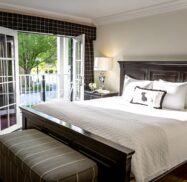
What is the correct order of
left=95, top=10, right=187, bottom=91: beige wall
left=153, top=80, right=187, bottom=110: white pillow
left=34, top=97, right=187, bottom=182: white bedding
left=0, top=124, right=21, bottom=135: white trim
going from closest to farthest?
1. left=34, top=97, right=187, bottom=182: white bedding
2. left=153, top=80, right=187, bottom=110: white pillow
3. left=95, top=10, right=187, bottom=91: beige wall
4. left=0, top=124, right=21, bottom=135: white trim

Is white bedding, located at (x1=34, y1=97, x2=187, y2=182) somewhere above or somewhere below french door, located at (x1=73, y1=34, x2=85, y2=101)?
below

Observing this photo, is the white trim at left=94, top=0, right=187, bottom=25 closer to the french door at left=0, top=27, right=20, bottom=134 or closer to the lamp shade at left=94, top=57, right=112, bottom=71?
the lamp shade at left=94, top=57, right=112, bottom=71

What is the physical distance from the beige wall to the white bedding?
4.44 ft

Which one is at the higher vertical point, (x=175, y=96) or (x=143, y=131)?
(x=175, y=96)

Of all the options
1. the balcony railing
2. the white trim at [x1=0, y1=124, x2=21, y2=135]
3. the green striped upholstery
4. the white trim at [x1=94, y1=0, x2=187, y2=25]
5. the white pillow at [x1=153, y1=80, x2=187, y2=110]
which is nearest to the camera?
the green striped upholstery

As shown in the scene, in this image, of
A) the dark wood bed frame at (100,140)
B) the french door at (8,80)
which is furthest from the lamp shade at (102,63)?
the french door at (8,80)

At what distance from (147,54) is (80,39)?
5.14ft

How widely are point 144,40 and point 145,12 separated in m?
0.50

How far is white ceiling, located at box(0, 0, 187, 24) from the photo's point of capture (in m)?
3.60

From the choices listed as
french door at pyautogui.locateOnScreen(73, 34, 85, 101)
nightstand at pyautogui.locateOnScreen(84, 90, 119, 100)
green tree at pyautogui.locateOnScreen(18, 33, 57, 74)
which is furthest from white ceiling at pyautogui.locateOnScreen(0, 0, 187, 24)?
A: green tree at pyautogui.locateOnScreen(18, 33, 57, 74)

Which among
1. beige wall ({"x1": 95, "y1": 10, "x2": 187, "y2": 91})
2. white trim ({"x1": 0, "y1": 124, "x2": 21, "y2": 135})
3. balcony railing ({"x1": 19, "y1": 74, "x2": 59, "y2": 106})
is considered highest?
beige wall ({"x1": 95, "y1": 10, "x2": 187, "y2": 91})

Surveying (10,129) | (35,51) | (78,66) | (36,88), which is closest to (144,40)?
(78,66)

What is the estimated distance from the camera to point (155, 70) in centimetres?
390

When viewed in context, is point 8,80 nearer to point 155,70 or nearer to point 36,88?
point 36,88
